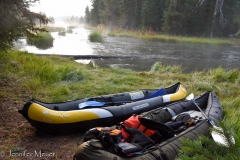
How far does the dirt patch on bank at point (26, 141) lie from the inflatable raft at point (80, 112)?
11 cm

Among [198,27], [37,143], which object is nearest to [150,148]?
[37,143]

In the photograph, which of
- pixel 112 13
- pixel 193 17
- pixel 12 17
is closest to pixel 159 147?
pixel 12 17

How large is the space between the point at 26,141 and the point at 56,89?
5.22 feet

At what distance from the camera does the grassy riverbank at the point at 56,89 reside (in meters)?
2.25

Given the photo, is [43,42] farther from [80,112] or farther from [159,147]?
[159,147]

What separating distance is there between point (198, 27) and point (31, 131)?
1892cm

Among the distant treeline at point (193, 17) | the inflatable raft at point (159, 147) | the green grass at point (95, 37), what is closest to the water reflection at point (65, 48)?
the green grass at point (95, 37)

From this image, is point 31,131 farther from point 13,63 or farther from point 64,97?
point 13,63

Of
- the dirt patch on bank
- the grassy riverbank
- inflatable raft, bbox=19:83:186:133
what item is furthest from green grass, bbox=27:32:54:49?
inflatable raft, bbox=19:83:186:133

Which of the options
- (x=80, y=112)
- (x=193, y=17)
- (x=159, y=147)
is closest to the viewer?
(x=159, y=147)

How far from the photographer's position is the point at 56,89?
12.5 ft

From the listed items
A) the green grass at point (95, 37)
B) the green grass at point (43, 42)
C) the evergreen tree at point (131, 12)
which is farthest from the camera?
the evergreen tree at point (131, 12)

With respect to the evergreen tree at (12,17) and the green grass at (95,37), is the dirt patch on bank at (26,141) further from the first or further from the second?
the green grass at (95,37)

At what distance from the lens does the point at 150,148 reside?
1.77 meters
